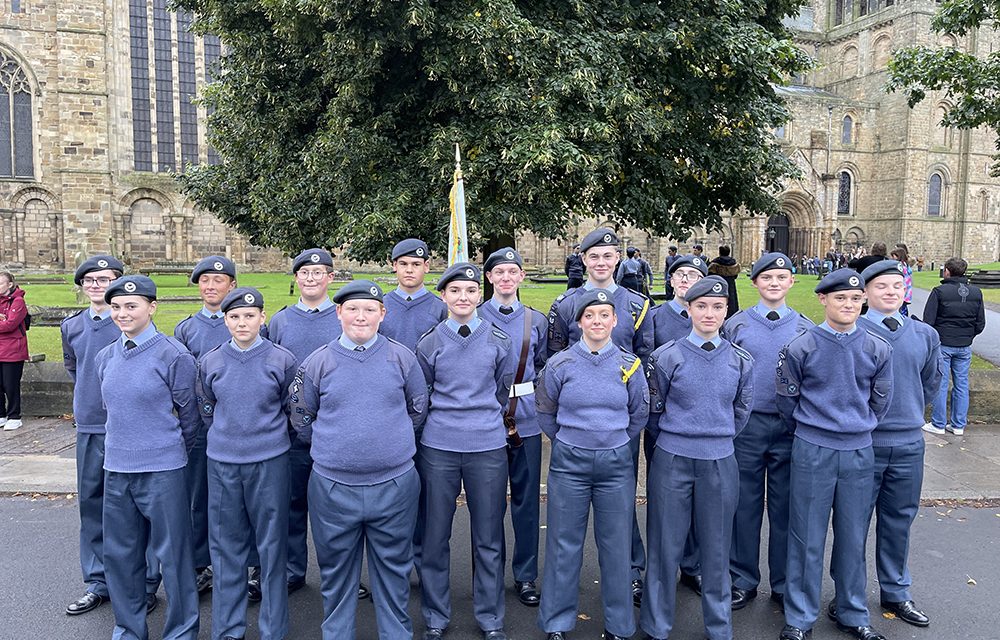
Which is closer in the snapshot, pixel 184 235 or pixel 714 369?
pixel 714 369

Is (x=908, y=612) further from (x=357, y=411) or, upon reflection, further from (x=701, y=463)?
(x=357, y=411)

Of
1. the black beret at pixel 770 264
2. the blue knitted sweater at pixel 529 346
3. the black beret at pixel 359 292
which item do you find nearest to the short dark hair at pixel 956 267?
the black beret at pixel 770 264

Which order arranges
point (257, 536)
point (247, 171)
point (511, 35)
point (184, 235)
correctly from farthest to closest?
point (184, 235) < point (247, 171) < point (511, 35) < point (257, 536)

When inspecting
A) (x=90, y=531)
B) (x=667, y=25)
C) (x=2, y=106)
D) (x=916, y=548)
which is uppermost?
(x=2, y=106)

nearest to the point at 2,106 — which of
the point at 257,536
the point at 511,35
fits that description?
the point at 511,35

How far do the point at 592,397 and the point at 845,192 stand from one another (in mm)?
55849

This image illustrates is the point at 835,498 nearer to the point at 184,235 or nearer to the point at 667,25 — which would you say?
the point at 667,25

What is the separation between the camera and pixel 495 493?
4488 mm

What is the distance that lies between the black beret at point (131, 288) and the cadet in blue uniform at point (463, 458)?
1.67m

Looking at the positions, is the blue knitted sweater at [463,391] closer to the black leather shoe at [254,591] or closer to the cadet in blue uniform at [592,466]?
the cadet in blue uniform at [592,466]

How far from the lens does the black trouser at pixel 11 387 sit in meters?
8.84

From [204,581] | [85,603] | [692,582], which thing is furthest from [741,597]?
[85,603]

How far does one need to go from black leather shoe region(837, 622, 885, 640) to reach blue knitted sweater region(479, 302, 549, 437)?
7.35 ft

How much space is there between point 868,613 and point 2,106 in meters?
39.1
